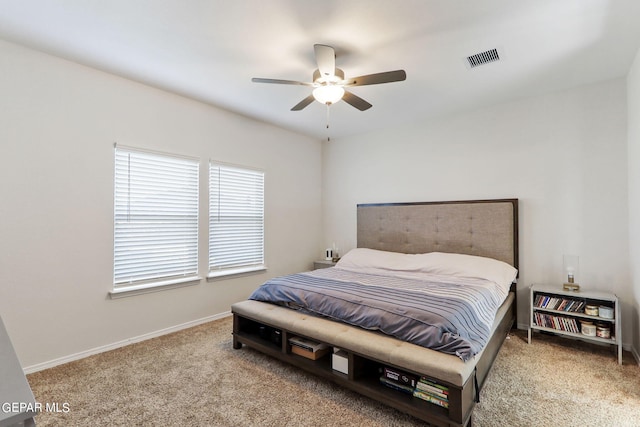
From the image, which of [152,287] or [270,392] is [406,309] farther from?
[152,287]

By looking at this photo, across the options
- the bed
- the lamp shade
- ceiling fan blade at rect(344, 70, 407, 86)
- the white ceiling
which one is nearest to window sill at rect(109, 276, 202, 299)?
the bed

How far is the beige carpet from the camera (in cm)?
189

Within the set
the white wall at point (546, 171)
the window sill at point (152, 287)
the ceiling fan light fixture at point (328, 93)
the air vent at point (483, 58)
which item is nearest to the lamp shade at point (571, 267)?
the white wall at point (546, 171)

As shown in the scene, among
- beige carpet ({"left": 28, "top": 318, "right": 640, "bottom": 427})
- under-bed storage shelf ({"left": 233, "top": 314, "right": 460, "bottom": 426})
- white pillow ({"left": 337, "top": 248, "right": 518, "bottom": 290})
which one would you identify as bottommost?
beige carpet ({"left": 28, "top": 318, "right": 640, "bottom": 427})

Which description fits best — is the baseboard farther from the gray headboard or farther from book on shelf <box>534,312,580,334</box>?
book on shelf <box>534,312,580,334</box>

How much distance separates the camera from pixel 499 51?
2.44 meters

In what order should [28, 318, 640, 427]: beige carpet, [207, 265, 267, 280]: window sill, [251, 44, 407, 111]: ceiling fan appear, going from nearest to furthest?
1. [28, 318, 640, 427]: beige carpet
2. [251, 44, 407, 111]: ceiling fan
3. [207, 265, 267, 280]: window sill

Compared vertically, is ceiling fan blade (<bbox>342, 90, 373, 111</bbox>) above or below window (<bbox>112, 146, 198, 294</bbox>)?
above

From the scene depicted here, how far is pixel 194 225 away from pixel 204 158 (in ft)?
2.58

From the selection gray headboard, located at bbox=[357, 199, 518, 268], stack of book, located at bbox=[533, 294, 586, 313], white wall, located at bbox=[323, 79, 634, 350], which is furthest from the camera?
gray headboard, located at bbox=[357, 199, 518, 268]

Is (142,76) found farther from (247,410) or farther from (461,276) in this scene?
(461,276)

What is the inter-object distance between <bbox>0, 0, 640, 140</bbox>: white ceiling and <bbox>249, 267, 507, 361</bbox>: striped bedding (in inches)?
76.1

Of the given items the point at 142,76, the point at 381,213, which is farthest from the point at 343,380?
the point at 142,76

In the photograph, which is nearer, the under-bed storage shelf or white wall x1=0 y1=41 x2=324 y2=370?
the under-bed storage shelf
